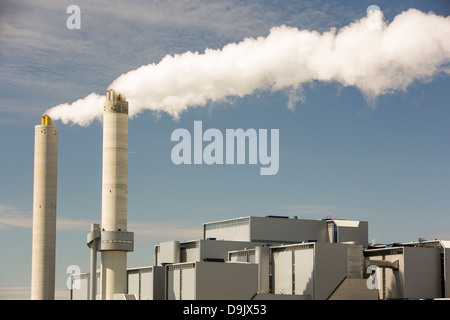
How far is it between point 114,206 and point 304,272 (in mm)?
39673

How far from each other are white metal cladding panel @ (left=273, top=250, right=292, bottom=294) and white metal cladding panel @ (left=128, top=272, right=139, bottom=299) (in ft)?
103

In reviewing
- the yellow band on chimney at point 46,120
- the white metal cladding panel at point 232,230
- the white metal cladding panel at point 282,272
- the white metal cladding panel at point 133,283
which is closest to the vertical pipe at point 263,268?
the white metal cladding panel at point 282,272

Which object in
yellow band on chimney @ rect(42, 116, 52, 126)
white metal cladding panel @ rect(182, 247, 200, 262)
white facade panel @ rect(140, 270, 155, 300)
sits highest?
yellow band on chimney @ rect(42, 116, 52, 126)

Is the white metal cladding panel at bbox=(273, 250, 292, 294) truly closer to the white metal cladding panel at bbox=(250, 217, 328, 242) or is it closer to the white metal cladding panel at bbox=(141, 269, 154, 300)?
the white metal cladding panel at bbox=(250, 217, 328, 242)

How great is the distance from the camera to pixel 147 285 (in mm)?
167750

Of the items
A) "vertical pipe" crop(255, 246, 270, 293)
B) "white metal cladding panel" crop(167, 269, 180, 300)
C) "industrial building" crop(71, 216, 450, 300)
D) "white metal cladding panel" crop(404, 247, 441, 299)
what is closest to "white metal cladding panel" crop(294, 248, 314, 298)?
"industrial building" crop(71, 216, 450, 300)

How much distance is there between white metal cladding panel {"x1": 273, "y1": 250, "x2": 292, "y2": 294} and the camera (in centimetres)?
15850

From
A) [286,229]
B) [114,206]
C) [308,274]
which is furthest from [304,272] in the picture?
[114,206]

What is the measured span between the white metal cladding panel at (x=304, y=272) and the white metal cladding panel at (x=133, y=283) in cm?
3686

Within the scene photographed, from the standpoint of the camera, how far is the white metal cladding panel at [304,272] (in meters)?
154

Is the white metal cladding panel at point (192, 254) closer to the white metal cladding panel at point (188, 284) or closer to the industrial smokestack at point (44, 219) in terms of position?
the white metal cladding panel at point (188, 284)

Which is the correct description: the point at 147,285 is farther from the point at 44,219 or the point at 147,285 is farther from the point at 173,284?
the point at 44,219
